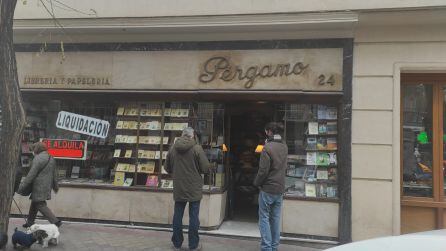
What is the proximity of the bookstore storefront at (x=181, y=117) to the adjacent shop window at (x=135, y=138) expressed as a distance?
19 mm

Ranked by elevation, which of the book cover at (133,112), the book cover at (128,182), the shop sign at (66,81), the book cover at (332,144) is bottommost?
the book cover at (128,182)

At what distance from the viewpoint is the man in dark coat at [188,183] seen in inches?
259

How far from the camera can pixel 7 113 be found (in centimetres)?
581

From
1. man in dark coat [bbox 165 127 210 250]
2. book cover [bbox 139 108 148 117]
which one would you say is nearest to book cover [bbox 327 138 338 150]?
man in dark coat [bbox 165 127 210 250]

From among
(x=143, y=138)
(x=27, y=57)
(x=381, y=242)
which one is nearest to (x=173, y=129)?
(x=143, y=138)

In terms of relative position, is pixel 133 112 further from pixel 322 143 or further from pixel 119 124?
pixel 322 143

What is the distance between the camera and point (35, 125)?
9.17 meters

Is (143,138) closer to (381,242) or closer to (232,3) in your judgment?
(232,3)

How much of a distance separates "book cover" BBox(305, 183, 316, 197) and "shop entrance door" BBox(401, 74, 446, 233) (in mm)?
1504

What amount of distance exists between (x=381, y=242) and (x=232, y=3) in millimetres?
5860

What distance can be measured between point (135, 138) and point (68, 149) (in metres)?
1.42

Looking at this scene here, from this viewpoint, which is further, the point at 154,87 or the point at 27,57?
the point at 27,57

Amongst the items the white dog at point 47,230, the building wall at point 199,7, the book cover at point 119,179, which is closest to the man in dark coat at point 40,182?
the white dog at point 47,230

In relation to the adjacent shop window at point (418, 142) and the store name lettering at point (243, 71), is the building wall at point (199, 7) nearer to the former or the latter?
the store name lettering at point (243, 71)
